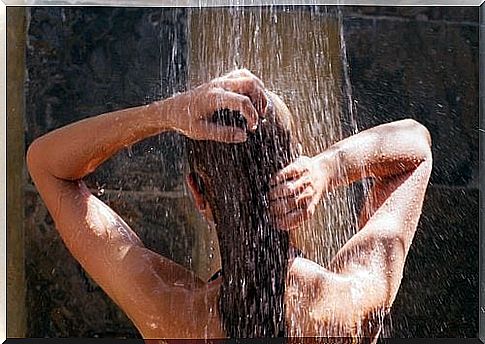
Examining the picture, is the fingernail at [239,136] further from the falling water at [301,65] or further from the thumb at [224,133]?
the falling water at [301,65]

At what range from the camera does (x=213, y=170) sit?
126 centimetres

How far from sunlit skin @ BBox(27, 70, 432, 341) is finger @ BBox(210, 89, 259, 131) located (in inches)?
4.7

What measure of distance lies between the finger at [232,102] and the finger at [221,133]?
0.02m

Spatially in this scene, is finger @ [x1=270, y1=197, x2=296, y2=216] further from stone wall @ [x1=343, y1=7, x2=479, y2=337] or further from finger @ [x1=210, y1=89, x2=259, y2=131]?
stone wall @ [x1=343, y1=7, x2=479, y2=337]

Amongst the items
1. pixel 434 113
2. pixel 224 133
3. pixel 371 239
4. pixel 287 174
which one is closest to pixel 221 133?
pixel 224 133

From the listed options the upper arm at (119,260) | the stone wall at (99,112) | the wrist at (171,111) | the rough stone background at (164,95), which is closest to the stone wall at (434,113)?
the rough stone background at (164,95)

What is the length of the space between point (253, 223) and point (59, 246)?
1.15 meters

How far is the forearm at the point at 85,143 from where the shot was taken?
4.26ft

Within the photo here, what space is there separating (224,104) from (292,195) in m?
0.15

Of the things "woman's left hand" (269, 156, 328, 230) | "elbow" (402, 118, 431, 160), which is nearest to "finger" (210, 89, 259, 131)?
"woman's left hand" (269, 156, 328, 230)

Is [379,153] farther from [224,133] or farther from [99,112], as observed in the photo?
[99,112]

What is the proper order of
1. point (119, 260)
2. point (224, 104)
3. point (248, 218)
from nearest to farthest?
1. point (224, 104)
2. point (248, 218)
3. point (119, 260)

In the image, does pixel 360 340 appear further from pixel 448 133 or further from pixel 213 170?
pixel 448 133

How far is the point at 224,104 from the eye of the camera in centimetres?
114
